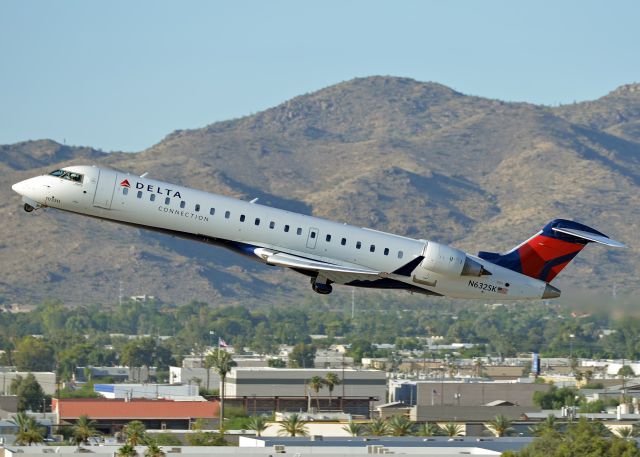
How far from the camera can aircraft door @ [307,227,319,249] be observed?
67.4 m

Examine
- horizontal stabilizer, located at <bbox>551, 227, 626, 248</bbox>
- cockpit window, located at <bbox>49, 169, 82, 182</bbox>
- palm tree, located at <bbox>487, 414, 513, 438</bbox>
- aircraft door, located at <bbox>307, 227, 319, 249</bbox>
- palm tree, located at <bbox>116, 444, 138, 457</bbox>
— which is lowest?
palm tree, located at <bbox>116, 444, 138, 457</bbox>

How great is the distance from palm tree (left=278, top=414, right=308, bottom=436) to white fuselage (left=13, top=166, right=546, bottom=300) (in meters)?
50.8

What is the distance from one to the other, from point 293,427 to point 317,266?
54.1m

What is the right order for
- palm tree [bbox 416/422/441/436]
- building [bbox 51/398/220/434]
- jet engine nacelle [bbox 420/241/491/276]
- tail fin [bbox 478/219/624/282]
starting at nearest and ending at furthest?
jet engine nacelle [bbox 420/241/491/276], tail fin [bbox 478/219/624/282], palm tree [bbox 416/422/441/436], building [bbox 51/398/220/434]

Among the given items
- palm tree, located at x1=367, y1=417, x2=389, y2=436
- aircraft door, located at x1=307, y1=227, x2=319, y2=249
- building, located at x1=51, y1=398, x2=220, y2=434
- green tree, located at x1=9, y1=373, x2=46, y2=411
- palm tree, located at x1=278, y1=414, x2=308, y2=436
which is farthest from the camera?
green tree, located at x1=9, y1=373, x2=46, y2=411

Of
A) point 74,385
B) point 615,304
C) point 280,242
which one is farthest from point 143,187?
point 74,385

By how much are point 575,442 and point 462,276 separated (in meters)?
28.9

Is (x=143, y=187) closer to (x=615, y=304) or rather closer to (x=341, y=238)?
(x=341, y=238)

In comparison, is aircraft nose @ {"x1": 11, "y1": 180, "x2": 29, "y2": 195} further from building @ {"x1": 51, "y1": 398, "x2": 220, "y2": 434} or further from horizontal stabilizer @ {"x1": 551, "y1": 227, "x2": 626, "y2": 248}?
building @ {"x1": 51, "y1": 398, "x2": 220, "y2": 434}

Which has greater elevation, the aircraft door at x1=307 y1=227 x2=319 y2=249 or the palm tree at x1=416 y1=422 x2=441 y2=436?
the aircraft door at x1=307 y1=227 x2=319 y2=249

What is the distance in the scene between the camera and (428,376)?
19750 centimetres

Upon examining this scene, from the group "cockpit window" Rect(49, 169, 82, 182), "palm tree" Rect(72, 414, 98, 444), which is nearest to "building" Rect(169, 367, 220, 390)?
"palm tree" Rect(72, 414, 98, 444)

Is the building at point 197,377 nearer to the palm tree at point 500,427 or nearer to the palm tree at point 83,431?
the palm tree at point 83,431

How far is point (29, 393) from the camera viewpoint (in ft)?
541
